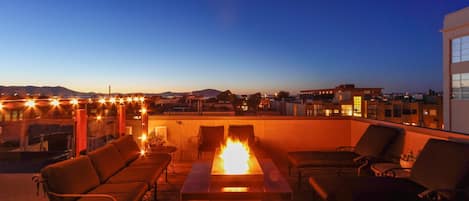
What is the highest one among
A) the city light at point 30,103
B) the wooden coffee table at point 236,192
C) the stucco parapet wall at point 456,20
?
the stucco parapet wall at point 456,20

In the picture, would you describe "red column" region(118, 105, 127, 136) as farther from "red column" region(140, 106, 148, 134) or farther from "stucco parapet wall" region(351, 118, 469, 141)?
"stucco parapet wall" region(351, 118, 469, 141)

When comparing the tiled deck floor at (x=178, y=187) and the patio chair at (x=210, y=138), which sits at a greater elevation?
the patio chair at (x=210, y=138)

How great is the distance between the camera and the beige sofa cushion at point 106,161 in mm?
3785

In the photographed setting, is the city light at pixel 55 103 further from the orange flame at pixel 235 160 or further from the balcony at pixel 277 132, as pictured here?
the balcony at pixel 277 132

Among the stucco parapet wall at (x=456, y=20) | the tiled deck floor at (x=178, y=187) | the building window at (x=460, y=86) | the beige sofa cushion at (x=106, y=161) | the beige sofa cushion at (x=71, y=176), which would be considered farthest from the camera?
the building window at (x=460, y=86)

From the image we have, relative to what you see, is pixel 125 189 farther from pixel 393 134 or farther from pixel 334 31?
pixel 334 31

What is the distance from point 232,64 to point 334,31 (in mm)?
4014

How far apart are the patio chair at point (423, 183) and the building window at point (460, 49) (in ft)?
39.3

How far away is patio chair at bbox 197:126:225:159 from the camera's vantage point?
6379mm

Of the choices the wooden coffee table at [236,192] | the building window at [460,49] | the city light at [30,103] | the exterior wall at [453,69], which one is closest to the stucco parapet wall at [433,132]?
the wooden coffee table at [236,192]

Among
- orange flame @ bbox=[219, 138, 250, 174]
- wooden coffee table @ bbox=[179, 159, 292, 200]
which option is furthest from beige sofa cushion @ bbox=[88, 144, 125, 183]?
orange flame @ bbox=[219, 138, 250, 174]

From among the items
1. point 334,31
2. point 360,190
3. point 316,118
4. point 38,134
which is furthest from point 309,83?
point 360,190

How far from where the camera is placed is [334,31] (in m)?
11.9

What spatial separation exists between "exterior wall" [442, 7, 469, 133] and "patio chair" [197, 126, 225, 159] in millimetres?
10834
